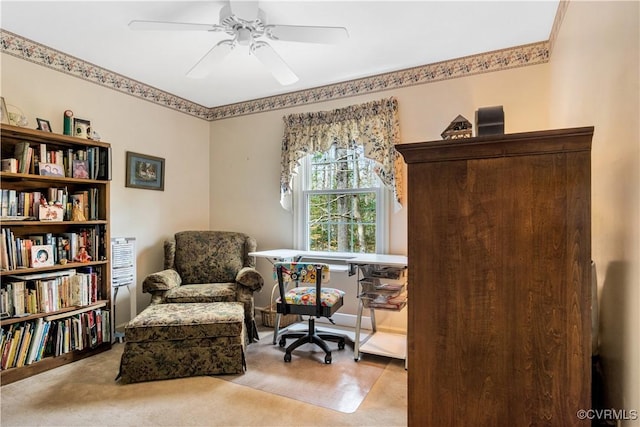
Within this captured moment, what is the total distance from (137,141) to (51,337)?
6.30 ft

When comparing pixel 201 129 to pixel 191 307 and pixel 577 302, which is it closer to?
pixel 191 307

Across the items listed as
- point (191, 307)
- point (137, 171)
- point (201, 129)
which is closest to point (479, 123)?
point (191, 307)

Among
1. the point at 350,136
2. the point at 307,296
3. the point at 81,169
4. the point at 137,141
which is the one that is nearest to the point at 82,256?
the point at 81,169

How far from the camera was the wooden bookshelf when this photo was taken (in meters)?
2.27

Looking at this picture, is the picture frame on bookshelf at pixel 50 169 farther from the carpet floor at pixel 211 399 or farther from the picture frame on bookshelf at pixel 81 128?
the carpet floor at pixel 211 399

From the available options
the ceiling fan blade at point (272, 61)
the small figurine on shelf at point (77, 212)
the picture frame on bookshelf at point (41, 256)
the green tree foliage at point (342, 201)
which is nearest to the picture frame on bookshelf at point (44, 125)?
the small figurine on shelf at point (77, 212)

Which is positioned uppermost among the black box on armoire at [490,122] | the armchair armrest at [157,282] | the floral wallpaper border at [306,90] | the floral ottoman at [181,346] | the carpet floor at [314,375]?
the floral wallpaper border at [306,90]

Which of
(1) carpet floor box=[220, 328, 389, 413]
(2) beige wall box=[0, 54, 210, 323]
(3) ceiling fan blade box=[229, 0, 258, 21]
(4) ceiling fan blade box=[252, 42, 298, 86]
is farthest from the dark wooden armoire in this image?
(2) beige wall box=[0, 54, 210, 323]

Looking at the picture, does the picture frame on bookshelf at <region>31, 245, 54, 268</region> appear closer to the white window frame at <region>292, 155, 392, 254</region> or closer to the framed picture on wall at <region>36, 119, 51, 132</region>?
the framed picture on wall at <region>36, 119, 51, 132</region>

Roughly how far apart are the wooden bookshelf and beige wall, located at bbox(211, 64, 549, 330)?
148cm

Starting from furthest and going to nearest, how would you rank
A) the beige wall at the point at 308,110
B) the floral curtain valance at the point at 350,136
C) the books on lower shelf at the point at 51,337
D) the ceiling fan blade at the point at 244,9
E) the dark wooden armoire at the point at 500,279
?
the floral curtain valance at the point at 350,136, the beige wall at the point at 308,110, the books on lower shelf at the point at 51,337, the ceiling fan blade at the point at 244,9, the dark wooden armoire at the point at 500,279

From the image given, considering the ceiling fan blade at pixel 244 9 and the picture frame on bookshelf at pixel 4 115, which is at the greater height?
the ceiling fan blade at pixel 244 9

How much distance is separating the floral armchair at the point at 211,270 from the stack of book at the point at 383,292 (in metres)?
0.97

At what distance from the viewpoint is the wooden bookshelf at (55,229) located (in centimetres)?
227
